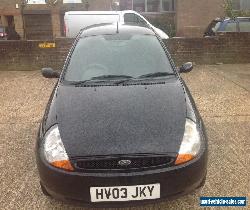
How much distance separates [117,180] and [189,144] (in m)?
0.67

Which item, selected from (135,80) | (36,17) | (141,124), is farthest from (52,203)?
(36,17)

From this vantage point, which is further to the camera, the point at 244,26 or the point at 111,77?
the point at 244,26

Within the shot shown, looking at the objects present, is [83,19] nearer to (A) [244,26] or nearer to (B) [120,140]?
(A) [244,26]

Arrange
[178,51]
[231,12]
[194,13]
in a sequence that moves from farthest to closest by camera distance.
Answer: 1. [194,13]
2. [231,12]
3. [178,51]

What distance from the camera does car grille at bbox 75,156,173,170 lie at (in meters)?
2.47

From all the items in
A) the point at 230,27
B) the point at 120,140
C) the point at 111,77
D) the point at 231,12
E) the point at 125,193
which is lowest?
the point at 125,193

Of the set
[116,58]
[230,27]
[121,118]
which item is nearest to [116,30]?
[116,58]

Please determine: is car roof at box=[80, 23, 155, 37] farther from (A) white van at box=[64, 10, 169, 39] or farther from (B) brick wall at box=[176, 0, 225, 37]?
(B) brick wall at box=[176, 0, 225, 37]

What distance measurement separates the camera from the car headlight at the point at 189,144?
2520 millimetres

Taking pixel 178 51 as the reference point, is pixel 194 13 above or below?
above

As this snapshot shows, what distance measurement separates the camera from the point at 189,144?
262 centimetres

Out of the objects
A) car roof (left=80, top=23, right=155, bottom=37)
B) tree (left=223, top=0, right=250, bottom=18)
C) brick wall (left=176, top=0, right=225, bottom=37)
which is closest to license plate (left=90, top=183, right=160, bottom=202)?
car roof (left=80, top=23, right=155, bottom=37)

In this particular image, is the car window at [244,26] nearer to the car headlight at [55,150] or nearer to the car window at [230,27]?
the car window at [230,27]

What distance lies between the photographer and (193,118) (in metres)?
2.89
